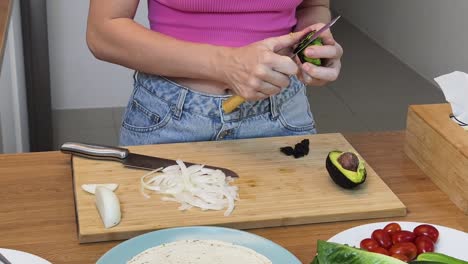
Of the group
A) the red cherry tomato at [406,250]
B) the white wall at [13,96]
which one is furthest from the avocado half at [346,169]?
the white wall at [13,96]

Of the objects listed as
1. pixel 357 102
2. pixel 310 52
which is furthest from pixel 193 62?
pixel 357 102

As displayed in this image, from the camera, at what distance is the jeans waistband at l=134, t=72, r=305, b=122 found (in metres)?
1.36

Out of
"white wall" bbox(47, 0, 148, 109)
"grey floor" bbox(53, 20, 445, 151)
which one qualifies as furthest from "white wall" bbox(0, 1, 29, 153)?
"grey floor" bbox(53, 20, 445, 151)

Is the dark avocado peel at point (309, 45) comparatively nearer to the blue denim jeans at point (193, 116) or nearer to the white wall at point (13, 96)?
the blue denim jeans at point (193, 116)

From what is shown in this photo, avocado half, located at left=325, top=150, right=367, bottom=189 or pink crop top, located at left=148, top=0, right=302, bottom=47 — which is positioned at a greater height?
pink crop top, located at left=148, top=0, right=302, bottom=47

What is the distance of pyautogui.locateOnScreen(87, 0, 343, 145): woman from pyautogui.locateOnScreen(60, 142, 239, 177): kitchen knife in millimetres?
155

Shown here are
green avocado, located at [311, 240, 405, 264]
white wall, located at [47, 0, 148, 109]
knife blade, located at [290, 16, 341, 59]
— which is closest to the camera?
green avocado, located at [311, 240, 405, 264]

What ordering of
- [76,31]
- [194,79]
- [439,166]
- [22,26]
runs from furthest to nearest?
[76,31], [22,26], [194,79], [439,166]

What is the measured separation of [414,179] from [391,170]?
1.8 inches

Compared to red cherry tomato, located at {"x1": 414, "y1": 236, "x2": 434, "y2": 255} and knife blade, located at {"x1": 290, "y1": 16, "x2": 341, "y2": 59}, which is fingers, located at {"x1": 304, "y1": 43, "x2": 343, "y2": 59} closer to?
knife blade, located at {"x1": 290, "y1": 16, "x2": 341, "y2": 59}

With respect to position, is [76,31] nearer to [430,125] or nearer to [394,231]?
[430,125]

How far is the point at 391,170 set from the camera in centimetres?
129

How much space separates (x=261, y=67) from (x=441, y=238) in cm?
37

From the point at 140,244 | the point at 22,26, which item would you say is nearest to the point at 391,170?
the point at 140,244
